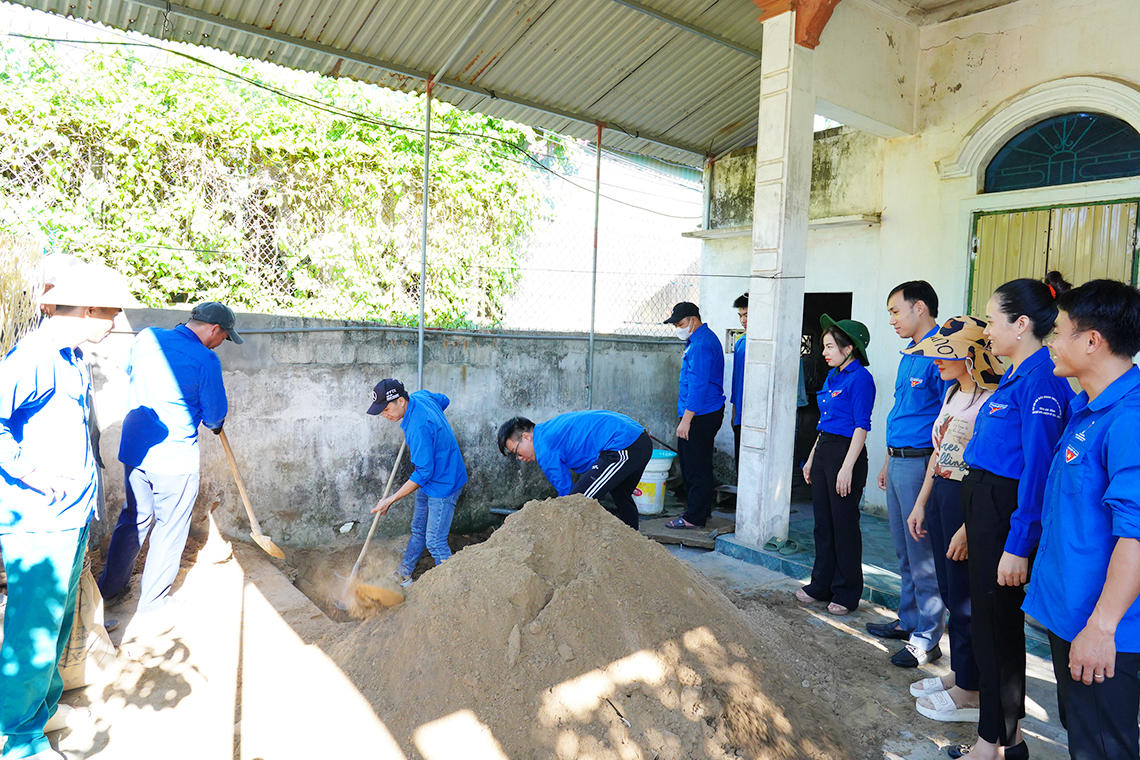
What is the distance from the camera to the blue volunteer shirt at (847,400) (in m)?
4.00

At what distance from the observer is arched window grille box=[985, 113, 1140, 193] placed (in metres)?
4.96

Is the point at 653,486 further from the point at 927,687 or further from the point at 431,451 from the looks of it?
the point at 927,687

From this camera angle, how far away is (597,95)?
5988mm

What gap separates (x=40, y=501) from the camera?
2.58m

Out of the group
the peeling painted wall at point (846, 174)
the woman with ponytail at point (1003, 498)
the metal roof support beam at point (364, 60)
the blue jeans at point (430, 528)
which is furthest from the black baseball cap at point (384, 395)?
the peeling painted wall at point (846, 174)

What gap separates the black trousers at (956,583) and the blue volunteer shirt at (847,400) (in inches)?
36.6

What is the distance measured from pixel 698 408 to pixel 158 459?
4147 millimetres

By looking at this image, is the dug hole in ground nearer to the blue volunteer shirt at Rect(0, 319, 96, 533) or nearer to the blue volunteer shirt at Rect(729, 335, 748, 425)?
the blue volunteer shirt at Rect(0, 319, 96, 533)

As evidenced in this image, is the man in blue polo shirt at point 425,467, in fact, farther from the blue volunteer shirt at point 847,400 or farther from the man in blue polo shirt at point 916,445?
the man in blue polo shirt at point 916,445

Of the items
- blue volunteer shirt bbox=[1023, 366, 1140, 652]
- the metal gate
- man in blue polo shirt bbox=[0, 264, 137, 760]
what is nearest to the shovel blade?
man in blue polo shirt bbox=[0, 264, 137, 760]

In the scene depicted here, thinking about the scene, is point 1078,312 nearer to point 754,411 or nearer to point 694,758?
point 694,758

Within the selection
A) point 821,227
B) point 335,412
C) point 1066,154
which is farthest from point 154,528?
point 1066,154

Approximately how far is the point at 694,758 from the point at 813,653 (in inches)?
50.3

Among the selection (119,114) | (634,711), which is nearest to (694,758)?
(634,711)
